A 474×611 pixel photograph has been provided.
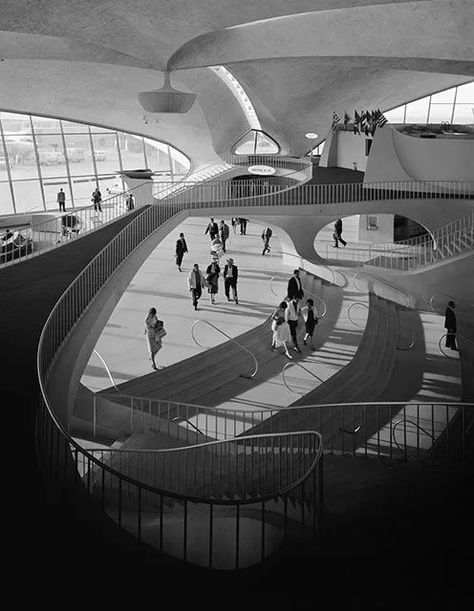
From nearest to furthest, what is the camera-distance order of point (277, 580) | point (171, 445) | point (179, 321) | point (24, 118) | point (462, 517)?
point (277, 580) < point (462, 517) < point (171, 445) < point (179, 321) < point (24, 118)

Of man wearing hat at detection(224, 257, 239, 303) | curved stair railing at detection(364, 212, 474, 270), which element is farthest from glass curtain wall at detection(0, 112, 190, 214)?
man wearing hat at detection(224, 257, 239, 303)

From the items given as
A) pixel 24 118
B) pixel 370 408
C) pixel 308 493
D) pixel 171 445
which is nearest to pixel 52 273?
pixel 171 445

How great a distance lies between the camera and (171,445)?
13094 mm

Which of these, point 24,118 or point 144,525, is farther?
point 24,118

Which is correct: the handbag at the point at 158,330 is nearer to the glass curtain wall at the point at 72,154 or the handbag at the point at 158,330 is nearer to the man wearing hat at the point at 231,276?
the man wearing hat at the point at 231,276

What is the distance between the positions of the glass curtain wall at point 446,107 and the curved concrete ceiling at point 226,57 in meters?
1.30

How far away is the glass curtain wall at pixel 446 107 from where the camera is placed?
4616 centimetres

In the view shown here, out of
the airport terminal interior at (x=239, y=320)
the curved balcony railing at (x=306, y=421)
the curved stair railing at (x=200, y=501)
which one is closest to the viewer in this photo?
the airport terminal interior at (x=239, y=320)

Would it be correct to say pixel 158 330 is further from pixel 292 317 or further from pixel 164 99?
pixel 164 99

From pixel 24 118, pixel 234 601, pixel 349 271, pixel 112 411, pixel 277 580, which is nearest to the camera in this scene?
pixel 234 601

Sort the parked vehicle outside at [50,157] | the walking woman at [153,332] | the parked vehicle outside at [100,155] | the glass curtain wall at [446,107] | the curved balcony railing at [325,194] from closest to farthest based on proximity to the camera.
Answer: the walking woman at [153,332], the curved balcony railing at [325,194], the parked vehicle outside at [50,157], the parked vehicle outside at [100,155], the glass curtain wall at [446,107]

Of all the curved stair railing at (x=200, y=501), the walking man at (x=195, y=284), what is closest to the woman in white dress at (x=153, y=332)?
the walking man at (x=195, y=284)

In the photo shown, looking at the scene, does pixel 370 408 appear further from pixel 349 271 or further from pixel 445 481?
pixel 349 271

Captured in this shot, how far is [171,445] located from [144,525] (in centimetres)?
481
